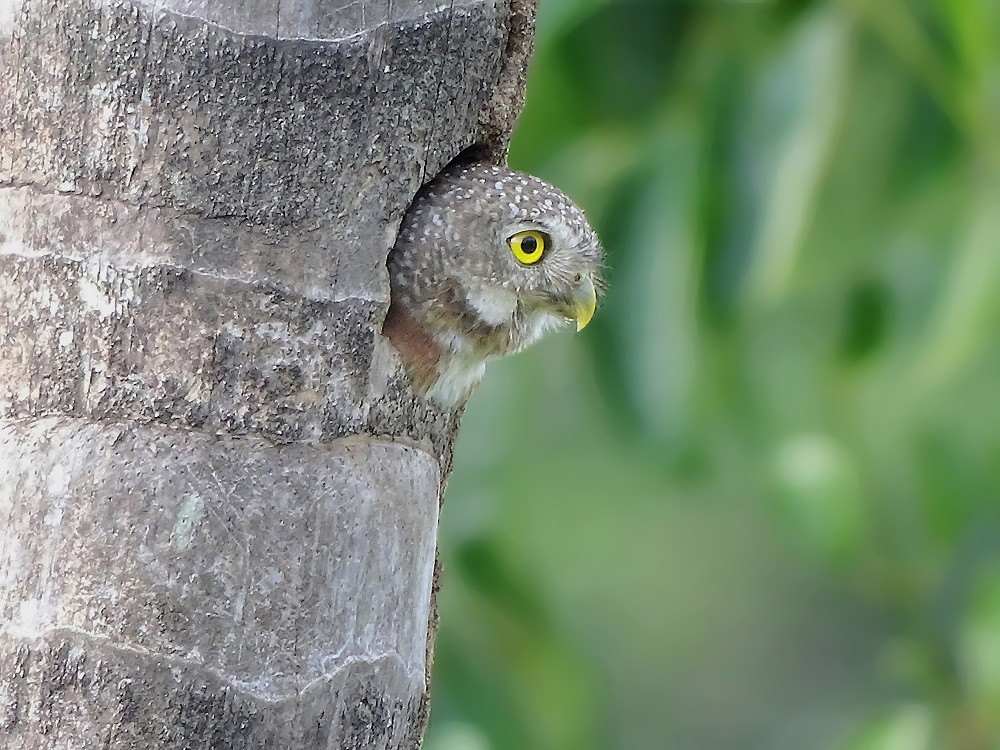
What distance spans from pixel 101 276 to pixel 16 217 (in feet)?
0.44

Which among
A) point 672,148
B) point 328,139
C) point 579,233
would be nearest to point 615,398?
point 672,148

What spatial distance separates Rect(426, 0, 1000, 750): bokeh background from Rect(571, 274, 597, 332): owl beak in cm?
78

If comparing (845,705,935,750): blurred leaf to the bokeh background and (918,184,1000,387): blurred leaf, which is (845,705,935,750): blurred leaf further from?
(918,184,1000,387): blurred leaf

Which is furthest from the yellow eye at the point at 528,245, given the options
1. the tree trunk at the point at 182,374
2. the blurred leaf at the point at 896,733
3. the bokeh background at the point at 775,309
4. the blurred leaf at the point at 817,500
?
the blurred leaf at the point at 896,733

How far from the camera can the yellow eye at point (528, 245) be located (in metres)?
2.07

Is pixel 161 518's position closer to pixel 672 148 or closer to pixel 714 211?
pixel 714 211

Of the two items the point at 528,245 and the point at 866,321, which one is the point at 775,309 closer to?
the point at 866,321

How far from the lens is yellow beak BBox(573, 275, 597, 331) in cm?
221

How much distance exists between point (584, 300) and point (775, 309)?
3.89 m

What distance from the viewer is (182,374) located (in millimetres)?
1686

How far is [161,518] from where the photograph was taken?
5.45ft

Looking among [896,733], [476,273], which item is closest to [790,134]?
[476,273]

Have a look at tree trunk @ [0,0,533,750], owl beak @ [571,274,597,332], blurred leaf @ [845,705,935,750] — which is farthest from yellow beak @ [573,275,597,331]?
blurred leaf @ [845,705,935,750]

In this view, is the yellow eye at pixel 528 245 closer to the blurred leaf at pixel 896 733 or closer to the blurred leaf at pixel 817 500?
the blurred leaf at pixel 817 500
